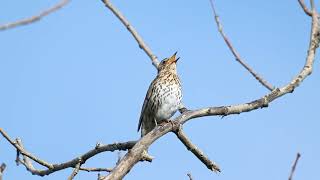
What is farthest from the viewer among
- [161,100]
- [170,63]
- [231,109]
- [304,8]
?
[170,63]

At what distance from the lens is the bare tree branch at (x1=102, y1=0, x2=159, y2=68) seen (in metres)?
5.90

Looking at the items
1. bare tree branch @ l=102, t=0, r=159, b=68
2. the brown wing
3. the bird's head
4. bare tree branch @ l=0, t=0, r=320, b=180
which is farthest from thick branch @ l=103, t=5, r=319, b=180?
the bird's head

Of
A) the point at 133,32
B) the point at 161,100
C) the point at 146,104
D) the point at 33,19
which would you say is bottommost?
the point at 33,19

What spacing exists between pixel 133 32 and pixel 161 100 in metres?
4.55

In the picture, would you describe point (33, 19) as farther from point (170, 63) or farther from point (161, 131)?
point (170, 63)

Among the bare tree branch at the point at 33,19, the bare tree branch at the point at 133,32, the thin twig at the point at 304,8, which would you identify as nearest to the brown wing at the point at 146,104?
the bare tree branch at the point at 133,32

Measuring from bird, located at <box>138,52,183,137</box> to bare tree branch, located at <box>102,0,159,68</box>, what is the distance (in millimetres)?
3016

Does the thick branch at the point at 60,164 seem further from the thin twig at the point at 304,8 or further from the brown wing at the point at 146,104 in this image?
the brown wing at the point at 146,104

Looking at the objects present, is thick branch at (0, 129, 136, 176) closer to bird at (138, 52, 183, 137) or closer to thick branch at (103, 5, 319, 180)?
thick branch at (103, 5, 319, 180)

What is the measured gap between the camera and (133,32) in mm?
6672

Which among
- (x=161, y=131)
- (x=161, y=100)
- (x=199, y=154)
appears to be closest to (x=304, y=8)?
(x=161, y=131)

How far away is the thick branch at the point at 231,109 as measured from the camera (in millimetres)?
5578

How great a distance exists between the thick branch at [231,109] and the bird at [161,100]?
398cm

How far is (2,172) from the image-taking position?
13.2 feet
